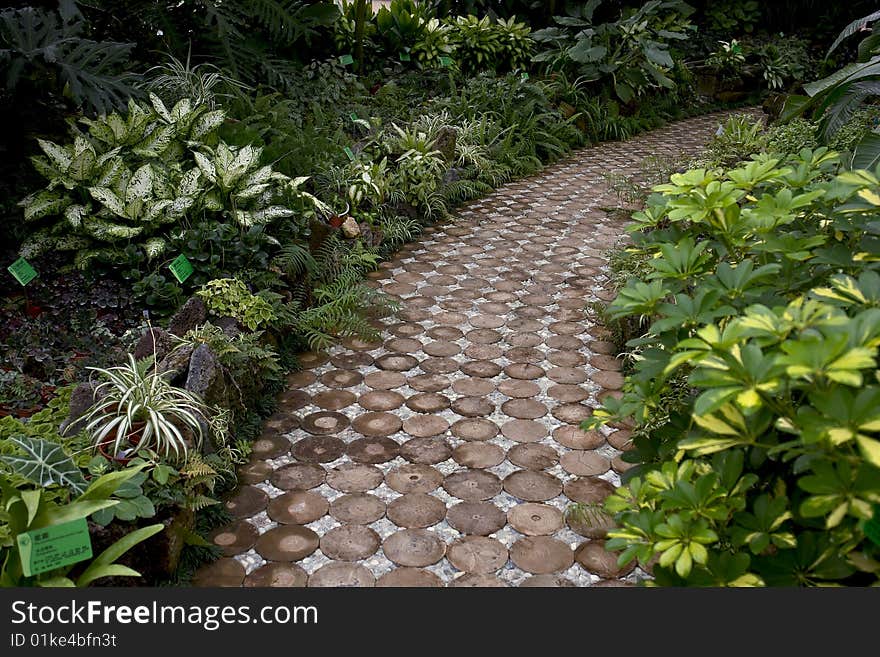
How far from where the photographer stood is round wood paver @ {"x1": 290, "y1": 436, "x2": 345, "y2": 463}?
2.96 m

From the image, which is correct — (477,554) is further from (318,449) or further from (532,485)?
(318,449)

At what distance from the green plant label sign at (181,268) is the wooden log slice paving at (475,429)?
56.0 inches

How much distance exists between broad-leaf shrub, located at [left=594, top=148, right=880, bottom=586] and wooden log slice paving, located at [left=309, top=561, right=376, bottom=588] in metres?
0.88

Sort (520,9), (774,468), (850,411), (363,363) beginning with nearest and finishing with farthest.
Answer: (850,411) → (774,468) → (363,363) → (520,9)

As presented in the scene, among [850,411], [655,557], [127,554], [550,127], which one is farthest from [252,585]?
[550,127]

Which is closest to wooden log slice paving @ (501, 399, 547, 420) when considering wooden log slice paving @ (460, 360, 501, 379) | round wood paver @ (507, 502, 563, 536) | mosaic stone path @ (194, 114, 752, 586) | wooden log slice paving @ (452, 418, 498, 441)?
mosaic stone path @ (194, 114, 752, 586)

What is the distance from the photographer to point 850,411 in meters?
1.38

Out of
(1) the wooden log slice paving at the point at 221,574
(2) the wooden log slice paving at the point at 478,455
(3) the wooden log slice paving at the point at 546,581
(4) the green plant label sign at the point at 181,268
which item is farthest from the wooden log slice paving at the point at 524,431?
(4) the green plant label sign at the point at 181,268

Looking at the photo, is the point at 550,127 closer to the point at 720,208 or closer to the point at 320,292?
the point at 320,292

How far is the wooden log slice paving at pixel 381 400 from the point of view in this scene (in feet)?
10.8

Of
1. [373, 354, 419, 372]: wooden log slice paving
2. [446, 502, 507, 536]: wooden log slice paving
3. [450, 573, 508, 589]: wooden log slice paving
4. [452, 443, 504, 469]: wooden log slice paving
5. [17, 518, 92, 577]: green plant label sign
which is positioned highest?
[17, 518, 92, 577]: green plant label sign

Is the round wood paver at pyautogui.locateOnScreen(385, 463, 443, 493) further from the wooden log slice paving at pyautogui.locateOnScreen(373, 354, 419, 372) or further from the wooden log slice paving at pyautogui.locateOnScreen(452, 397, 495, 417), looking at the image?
the wooden log slice paving at pyautogui.locateOnScreen(373, 354, 419, 372)

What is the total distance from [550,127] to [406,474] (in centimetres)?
509

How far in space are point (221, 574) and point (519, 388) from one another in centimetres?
156
